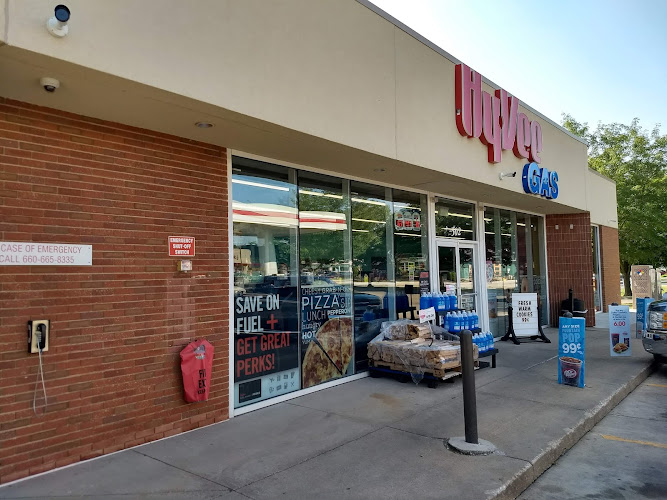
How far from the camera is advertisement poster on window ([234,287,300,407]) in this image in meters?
6.21

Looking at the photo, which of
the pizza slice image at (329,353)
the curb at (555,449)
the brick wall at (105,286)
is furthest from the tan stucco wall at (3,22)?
the pizza slice image at (329,353)

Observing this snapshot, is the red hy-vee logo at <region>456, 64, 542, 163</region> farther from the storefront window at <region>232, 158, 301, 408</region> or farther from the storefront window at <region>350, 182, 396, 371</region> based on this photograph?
the storefront window at <region>232, 158, 301, 408</region>

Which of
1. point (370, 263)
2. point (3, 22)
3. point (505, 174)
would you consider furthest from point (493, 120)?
point (3, 22)

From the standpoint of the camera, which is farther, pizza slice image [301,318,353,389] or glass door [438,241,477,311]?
glass door [438,241,477,311]

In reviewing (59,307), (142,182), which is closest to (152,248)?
(142,182)

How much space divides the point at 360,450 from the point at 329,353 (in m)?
2.63

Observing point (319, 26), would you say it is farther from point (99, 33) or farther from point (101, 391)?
point (101, 391)

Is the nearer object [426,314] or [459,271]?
[426,314]

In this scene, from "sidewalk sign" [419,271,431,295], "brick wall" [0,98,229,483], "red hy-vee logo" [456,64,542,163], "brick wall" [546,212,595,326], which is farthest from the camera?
"brick wall" [546,212,595,326]

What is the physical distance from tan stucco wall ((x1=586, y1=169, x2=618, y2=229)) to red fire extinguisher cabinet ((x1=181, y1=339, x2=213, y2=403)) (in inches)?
554

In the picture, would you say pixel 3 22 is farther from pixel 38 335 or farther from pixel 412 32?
pixel 412 32

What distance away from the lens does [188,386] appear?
5.37 metres

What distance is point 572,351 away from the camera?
7.60 meters

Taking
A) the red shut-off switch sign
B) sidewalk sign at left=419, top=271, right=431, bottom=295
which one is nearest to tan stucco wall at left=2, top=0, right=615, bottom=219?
the red shut-off switch sign
